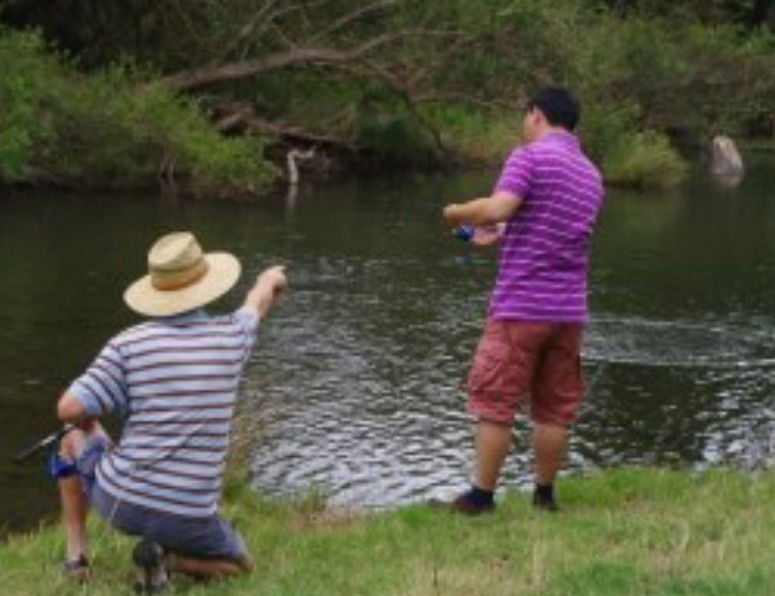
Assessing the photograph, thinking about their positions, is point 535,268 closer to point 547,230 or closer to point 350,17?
point 547,230

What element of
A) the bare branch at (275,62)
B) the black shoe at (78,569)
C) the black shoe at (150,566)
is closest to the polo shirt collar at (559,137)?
the black shoe at (150,566)

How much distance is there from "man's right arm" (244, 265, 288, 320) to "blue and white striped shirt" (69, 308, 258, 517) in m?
0.25

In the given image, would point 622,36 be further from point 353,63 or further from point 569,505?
point 569,505

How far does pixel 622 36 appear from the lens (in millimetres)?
38906

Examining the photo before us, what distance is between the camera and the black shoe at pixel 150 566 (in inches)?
234

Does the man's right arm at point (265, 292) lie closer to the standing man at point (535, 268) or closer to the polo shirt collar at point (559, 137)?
the standing man at point (535, 268)

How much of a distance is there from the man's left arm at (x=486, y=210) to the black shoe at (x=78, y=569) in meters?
2.02

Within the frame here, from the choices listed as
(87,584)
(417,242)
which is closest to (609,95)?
(417,242)

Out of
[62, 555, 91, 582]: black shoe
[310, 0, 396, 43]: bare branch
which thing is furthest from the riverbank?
[310, 0, 396, 43]: bare branch

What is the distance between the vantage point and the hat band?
241 inches

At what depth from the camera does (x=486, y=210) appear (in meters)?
6.96

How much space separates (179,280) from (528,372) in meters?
1.91

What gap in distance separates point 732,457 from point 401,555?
4840mm

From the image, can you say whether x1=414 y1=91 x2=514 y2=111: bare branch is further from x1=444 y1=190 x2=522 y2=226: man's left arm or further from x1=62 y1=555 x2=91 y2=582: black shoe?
x1=62 y1=555 x2=91 y2=582: black shoe
